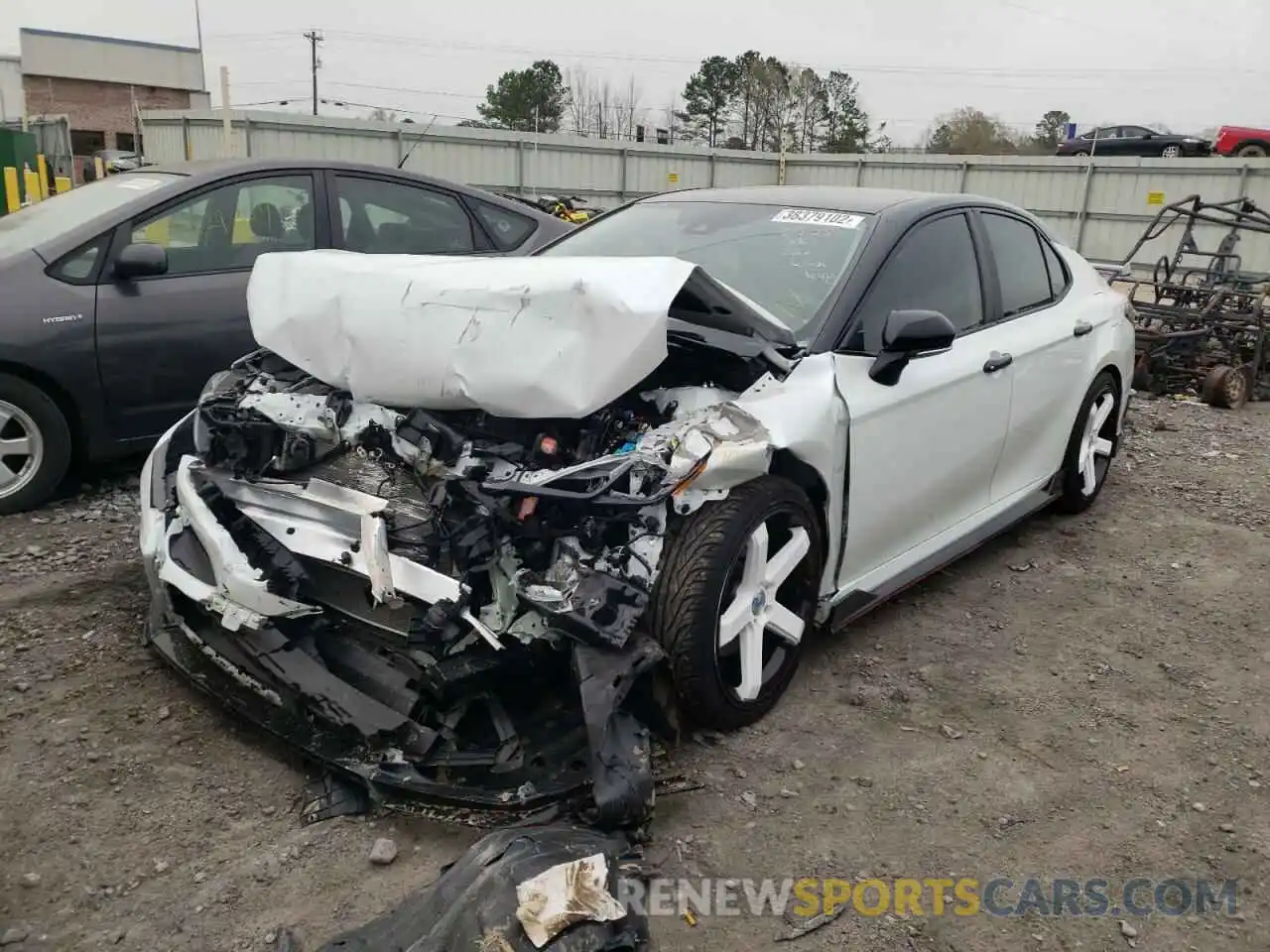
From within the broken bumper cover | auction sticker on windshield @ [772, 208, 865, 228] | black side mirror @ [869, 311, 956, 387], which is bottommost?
the broken bumper cover

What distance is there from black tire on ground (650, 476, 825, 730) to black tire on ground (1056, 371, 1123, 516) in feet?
7.96

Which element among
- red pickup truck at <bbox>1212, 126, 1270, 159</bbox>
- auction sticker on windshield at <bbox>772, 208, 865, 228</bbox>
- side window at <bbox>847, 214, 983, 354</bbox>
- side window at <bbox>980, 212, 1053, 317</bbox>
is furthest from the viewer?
red pickup truck at <bbox>1212, 126, 1270, 159</bbox>

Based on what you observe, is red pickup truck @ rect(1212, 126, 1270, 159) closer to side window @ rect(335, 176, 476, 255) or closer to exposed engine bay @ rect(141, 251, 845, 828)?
side window @ rect(335, 176, 476, 255)

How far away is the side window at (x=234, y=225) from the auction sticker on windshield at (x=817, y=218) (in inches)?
107

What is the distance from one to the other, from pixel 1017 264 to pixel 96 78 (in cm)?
5235

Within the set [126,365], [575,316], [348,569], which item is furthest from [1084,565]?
[126,365]

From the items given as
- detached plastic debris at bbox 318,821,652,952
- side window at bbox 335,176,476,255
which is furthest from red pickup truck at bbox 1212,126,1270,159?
detached plastic debris at bbox 318,821,652,952

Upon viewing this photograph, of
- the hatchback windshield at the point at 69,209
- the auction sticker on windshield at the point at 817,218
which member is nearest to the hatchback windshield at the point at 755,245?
the auction sticker on windshield at the point at 817,218

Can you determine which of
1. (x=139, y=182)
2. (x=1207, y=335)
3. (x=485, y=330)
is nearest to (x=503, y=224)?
(x=139, y=182)

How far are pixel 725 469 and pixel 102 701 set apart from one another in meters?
2.07

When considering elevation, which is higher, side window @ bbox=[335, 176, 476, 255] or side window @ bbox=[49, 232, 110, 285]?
side window @ bbox=[335, 176, 476, 255]

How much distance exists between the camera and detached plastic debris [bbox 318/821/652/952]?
2.00 metres

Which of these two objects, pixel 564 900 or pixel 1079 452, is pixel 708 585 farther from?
pixel 1079 452

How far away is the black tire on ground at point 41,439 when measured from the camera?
4.43m
